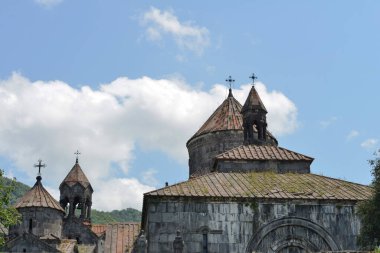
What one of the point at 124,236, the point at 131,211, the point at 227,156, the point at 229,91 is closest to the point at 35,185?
the point at 124,236

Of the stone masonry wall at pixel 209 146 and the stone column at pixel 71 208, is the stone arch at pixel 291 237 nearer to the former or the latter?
the stone masonry wall at pixel 209 146

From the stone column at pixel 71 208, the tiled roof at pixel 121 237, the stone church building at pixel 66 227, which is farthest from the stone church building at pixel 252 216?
the stone column at pixel 71 208

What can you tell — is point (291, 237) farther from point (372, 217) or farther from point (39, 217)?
point (39, 217)

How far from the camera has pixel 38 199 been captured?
3092 cm

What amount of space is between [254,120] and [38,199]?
14.1 meters

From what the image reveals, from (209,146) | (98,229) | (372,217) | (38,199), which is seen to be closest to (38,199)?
(38,199)

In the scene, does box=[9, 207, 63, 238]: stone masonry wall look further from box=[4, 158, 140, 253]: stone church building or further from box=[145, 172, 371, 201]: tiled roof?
box=[145, 172, 371, 201]: tiled roof

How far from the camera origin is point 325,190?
1844cm

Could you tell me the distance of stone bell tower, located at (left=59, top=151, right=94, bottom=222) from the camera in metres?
35.9

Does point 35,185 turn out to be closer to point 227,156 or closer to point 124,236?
point 124,236

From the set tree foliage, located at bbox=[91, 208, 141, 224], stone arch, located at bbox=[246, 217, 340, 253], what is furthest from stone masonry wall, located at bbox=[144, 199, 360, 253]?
tree foliage, located at bbox=[91, 208, 141, 224]

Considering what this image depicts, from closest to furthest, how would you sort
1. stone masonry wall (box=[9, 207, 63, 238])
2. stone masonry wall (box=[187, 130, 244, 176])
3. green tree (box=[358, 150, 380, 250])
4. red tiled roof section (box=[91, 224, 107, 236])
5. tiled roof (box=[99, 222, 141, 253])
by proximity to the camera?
green tree (box=[358, 150, 380, 250])
stone masonry wall (box=[187, 130, 244, 176])
tiled roof (box=[99, 222, 141, 253])
stone masonry wall (box=[9, 207, 63, 238])
red tiled roof section (box=[91, 224, 107, 236])

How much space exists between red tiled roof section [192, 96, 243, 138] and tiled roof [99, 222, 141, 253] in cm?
620

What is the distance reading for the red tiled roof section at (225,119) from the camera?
26.1 m
